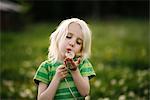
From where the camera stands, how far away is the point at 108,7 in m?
21.6

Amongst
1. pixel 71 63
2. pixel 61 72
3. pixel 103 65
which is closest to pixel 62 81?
pixel 61 72

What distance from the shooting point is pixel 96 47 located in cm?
1154

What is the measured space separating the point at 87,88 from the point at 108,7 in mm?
18195

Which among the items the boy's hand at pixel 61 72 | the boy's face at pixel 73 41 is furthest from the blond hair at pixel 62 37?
the boy's hand at pixel 61 72

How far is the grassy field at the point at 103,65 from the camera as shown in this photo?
6184mm

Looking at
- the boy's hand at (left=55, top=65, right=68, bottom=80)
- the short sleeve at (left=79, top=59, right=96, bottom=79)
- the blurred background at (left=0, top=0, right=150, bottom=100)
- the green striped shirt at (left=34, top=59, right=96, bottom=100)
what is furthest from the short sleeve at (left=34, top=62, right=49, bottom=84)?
the blurred background at (left=0, top=0, right=150, bottom=100)

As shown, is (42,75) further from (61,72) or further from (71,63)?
(71,63)

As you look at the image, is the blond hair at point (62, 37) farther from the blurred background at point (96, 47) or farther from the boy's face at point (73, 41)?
the blurred background at point (96, 47)

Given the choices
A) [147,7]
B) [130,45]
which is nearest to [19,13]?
[147,7]

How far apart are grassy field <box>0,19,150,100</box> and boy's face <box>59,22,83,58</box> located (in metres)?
1.97

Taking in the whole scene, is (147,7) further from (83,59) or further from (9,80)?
(83,59)

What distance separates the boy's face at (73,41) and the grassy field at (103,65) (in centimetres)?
197

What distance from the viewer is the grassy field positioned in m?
6.18

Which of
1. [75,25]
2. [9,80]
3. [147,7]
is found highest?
[147,7]
